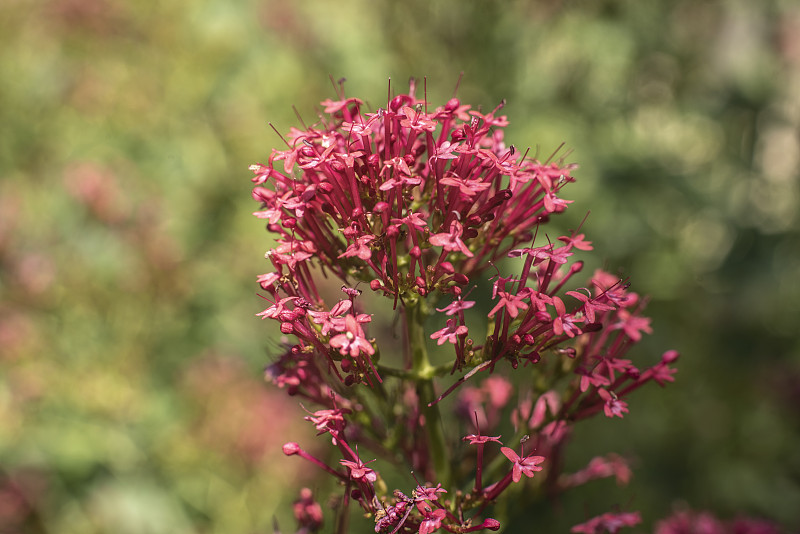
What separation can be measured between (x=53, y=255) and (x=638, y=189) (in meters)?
2.94

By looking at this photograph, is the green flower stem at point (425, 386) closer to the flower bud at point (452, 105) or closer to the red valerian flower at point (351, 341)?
the red valerian flower at point (351, 341)

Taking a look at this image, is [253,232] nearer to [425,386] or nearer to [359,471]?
[425,386]

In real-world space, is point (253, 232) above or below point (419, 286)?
above

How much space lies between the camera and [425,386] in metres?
1.51

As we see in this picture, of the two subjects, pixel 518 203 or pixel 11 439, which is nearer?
pixel 518 203

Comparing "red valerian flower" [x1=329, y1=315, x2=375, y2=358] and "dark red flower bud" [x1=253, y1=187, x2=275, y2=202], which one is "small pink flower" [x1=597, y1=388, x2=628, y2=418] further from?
"dark red flower bud" [x1=253, y1=187, x2=275, y2=202]

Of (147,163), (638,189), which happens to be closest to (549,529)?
(638,189)

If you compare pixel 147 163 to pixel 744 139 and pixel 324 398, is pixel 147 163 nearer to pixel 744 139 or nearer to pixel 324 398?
pixel 324 398

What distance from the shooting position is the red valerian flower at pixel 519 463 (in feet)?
4.13

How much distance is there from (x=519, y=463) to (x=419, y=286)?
390 millimetres

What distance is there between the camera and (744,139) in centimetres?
373

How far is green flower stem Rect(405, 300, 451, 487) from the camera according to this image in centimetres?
146

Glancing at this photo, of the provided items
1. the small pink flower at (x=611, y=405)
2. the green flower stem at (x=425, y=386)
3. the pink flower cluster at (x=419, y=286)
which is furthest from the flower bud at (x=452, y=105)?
the small pink flower at (x=611, y=405)

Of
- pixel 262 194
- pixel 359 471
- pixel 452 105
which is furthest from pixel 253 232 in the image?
pixel 359 471
